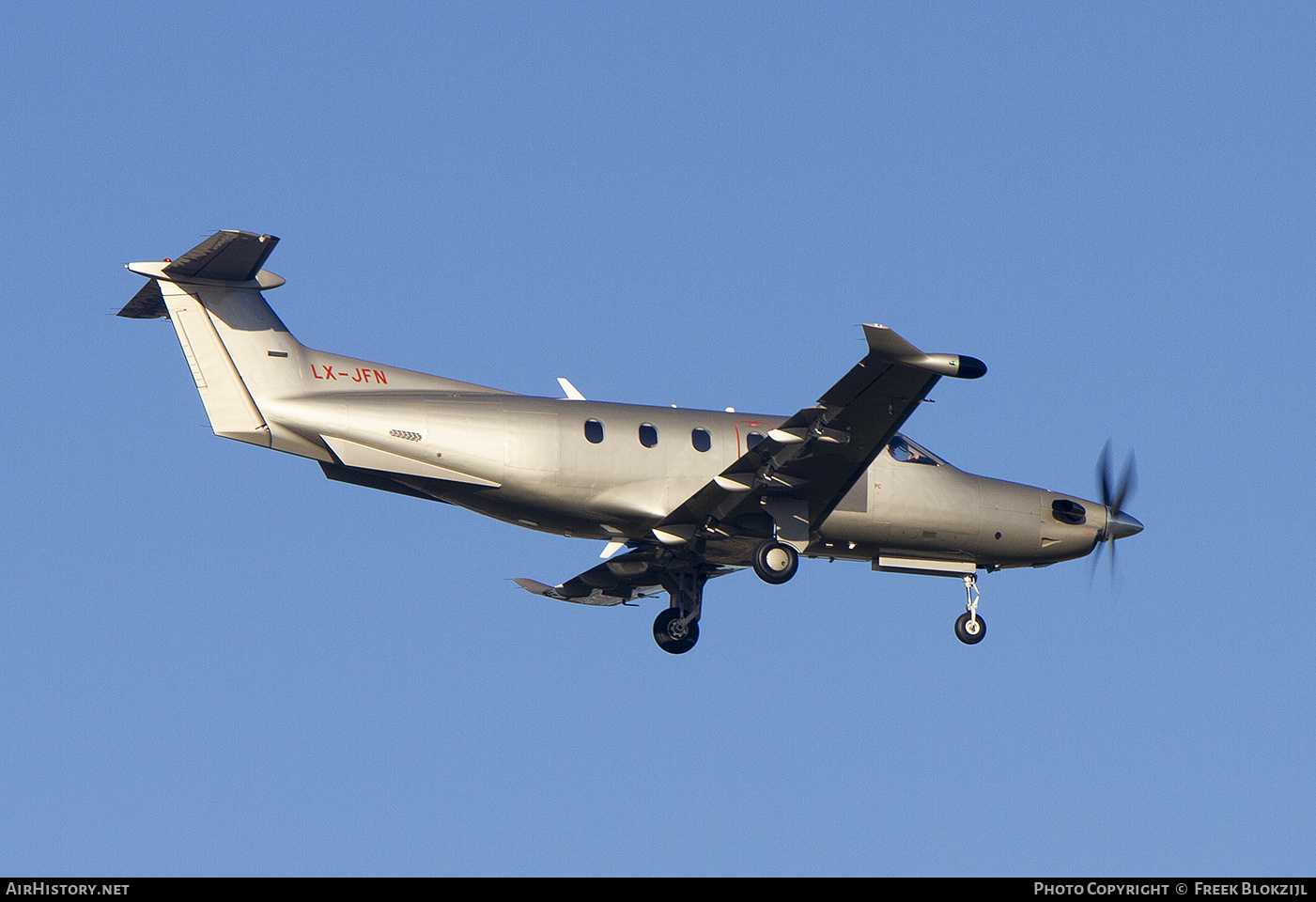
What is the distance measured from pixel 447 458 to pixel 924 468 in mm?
9131

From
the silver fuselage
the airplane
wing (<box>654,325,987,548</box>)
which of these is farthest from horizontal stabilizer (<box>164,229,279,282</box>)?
wing (<box>654,325,987,548</box>)

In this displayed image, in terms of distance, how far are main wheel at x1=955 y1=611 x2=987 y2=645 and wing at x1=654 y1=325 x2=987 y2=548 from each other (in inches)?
157

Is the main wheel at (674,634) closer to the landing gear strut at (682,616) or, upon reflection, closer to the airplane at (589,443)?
the landing gear strut at (682,616)

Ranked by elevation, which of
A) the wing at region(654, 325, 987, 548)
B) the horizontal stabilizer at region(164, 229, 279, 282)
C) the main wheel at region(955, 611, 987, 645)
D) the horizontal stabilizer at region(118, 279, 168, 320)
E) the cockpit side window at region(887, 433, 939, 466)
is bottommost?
the main wheel at region(955, 611, 987, 645)

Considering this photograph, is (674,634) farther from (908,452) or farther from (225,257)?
(225,257)

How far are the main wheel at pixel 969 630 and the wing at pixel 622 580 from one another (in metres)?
4.36

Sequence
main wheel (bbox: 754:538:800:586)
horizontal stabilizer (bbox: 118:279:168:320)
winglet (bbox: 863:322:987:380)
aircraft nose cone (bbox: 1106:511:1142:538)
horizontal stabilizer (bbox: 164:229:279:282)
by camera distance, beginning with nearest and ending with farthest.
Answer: winglet (bbox: 863:322:987:380) < horizontal stabilizer (bbox: 164:229:279:282) < horizontal stabilizer (bbox: 118:279:168:320) < main wheel (bbox: 754:538:800:586) < aircraft nose cone (bbox: 1106:511:1142:538)

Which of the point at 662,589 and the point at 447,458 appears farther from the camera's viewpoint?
the point at 662,589

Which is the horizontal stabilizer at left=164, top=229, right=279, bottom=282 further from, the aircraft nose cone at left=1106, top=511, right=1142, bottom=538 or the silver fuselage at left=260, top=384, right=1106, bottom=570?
the aircraft nose cone at left=1106, top=511, right=1142, bottom=538

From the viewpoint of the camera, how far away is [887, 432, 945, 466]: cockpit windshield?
27891 mm
